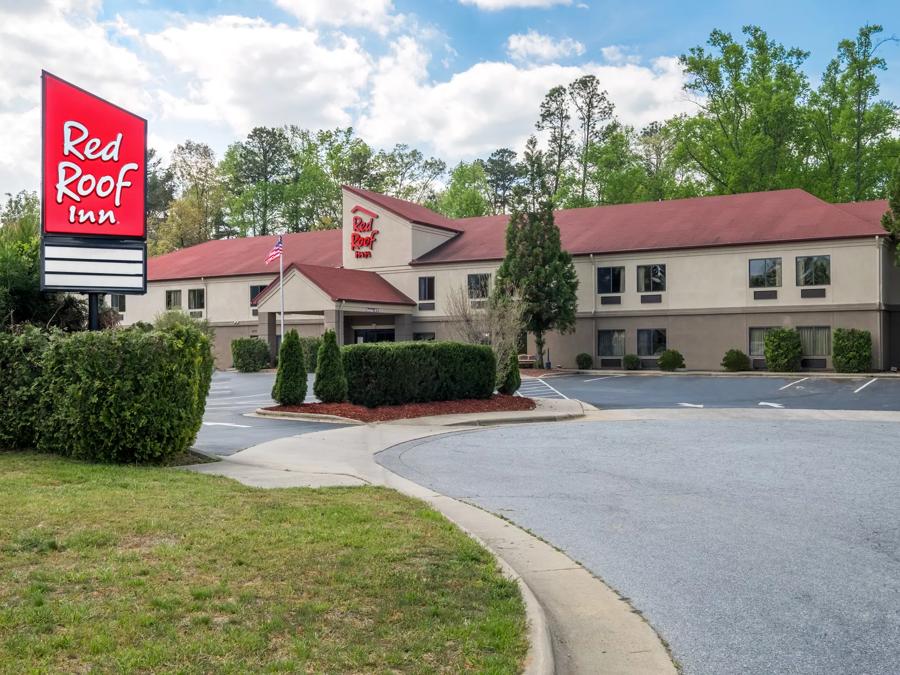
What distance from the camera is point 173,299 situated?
2126 inches

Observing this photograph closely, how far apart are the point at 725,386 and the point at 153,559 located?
91.1ft

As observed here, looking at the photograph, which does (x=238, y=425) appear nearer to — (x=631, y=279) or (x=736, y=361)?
(x=736, y=361)

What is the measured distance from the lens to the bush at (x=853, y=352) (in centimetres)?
3581

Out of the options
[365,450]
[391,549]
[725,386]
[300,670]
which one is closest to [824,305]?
[725,386]

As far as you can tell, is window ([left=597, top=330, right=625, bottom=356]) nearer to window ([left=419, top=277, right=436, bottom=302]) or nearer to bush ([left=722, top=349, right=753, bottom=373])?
bush ([left=722, top=349, right=753, bottom=373])

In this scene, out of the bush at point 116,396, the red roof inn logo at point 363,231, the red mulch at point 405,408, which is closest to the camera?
→ the bush at point 116,396

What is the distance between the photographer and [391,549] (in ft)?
22.5

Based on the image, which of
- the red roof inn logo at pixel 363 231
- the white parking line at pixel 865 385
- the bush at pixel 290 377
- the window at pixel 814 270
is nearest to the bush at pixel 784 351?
the window at pixel 814 270

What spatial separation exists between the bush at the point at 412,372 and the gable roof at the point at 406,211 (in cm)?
2461

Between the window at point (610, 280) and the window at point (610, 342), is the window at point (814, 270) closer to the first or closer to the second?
the window at point (610, 280)

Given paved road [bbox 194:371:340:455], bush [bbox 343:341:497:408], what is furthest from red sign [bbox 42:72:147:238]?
bush [bbox 343:341:497:408]

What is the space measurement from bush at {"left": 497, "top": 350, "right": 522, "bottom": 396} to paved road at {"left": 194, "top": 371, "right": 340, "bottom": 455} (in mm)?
6002

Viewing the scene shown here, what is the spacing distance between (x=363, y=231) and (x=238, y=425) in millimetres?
30217

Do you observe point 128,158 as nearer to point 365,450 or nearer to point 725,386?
point 365,450
